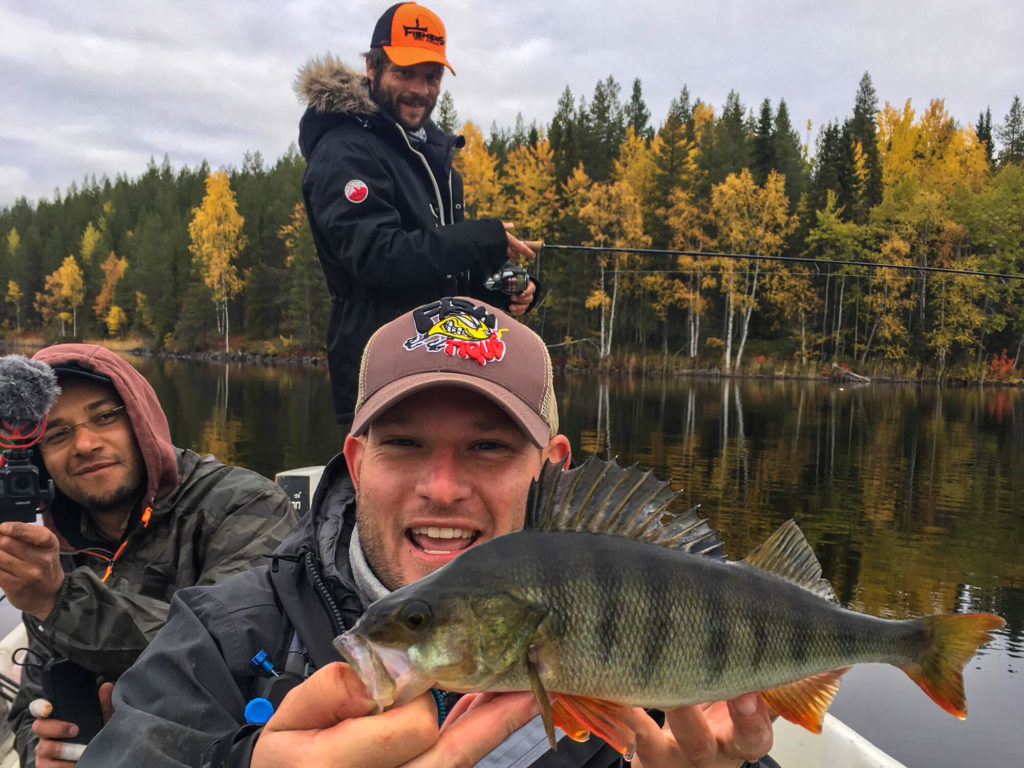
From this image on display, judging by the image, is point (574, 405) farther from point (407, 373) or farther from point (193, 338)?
point (193, 338)

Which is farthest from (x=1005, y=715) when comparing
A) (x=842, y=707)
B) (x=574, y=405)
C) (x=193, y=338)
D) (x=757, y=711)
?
(x=193, y=338)

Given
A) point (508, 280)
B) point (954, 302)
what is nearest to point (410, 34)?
point (508, 280)

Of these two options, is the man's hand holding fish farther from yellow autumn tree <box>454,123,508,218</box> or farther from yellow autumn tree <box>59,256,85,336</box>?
yellow autumn tree <box>59,256,85,336</box>

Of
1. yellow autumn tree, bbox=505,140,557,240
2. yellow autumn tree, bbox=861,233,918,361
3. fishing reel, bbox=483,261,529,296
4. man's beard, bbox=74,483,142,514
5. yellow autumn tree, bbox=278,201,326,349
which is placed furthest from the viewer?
yellow autumn tree, bbox=278,201,326,349

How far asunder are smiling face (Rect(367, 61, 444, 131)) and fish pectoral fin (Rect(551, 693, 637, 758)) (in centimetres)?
314

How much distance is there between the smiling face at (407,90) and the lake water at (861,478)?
5468 millimetres

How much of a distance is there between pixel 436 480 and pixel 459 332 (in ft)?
1.59

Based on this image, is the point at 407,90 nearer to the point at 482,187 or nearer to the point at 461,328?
the point at 461,328

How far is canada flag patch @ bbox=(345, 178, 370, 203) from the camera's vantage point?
376cm

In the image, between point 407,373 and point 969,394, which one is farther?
point 969,394

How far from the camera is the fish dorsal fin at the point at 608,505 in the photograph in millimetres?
1696

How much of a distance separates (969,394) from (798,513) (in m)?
29.8

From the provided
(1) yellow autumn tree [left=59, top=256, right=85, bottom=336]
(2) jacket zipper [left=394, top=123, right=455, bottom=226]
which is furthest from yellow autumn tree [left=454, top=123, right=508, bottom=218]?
(1) yellow autumn tree [left=59, top=256, right=85, bottom=336]

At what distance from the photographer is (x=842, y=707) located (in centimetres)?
641
